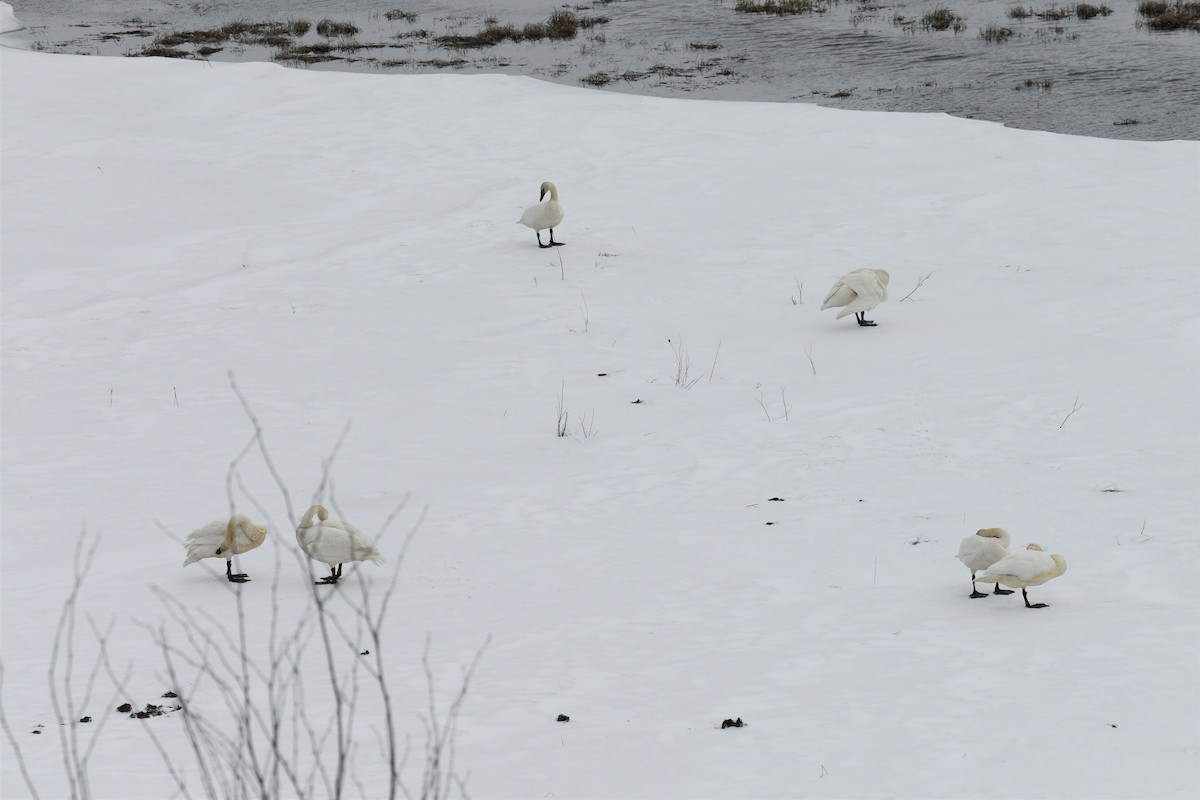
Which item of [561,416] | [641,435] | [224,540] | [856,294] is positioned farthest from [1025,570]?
[856,294]

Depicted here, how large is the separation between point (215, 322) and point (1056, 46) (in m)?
22.4

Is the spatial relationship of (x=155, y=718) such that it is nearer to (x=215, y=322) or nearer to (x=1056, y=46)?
(x=215, y=322)

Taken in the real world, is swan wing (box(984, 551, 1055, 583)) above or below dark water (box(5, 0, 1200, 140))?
below

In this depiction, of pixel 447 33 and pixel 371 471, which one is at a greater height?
pixel 447 33

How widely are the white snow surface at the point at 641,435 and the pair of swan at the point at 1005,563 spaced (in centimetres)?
19

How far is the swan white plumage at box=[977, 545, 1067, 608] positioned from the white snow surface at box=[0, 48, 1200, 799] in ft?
0.65

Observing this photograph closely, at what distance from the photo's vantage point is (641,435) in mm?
9727

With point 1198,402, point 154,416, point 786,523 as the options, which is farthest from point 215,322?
point 1198,402

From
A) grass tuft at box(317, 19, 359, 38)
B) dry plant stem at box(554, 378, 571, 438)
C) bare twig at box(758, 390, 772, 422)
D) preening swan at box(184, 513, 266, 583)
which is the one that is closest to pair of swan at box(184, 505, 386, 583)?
preening swan at box(184, 513, 266, 583)

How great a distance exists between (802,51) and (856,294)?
20.3 metres

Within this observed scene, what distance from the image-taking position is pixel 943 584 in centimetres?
686

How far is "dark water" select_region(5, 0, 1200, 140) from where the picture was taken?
2473 centimetres

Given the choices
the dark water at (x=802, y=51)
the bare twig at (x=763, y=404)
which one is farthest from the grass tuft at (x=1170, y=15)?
the bare twig at (x=763, y=404)

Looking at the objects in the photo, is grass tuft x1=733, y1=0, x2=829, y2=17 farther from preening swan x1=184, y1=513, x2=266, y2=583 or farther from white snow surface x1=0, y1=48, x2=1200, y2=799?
preening swan x1=184, y1=513, x2=266, y2=583
